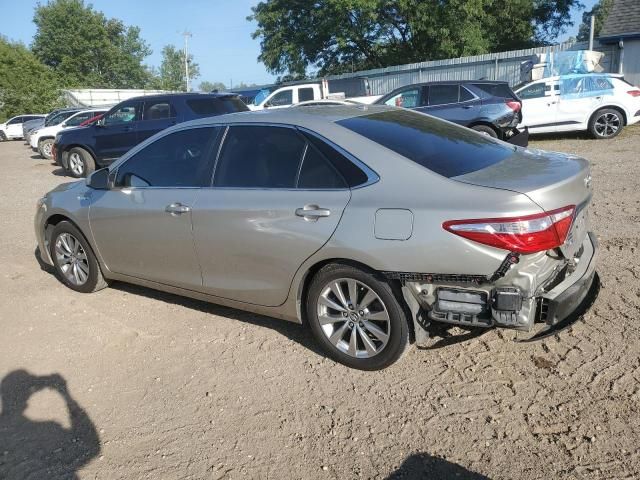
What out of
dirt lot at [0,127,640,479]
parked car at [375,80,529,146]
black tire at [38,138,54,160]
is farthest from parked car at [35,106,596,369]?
black tire at [38,138,54,160]

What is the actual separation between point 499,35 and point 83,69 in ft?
172

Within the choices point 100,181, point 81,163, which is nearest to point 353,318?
point 100,181

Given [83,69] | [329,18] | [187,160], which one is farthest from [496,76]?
[83,69]

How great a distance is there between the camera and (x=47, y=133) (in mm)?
18906

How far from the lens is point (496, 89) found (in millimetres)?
12039

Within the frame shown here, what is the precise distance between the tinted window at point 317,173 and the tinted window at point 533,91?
11.5 metres

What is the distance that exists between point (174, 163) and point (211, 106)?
7.79 meters

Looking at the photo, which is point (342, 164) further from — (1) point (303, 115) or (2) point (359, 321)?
(2) point (359, 321)

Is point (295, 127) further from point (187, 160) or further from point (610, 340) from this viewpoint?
point (610, 340)

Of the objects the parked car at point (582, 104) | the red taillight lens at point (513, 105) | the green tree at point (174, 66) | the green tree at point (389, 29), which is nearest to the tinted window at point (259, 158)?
the red taillight lens at point (513, 105)

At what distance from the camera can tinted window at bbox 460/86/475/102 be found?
12059 mm

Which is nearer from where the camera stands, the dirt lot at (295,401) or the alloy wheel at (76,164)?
the dirt lot at (295,401)

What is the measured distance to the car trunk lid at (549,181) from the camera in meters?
2.97

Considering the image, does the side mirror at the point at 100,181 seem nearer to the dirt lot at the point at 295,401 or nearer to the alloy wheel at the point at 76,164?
the dirt lot at the point at 295,401
